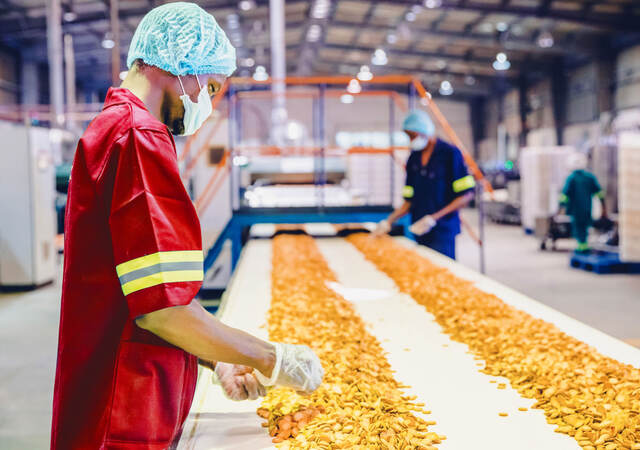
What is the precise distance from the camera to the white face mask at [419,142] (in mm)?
4793

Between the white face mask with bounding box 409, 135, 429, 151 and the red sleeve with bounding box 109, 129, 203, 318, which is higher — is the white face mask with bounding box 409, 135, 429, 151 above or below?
above

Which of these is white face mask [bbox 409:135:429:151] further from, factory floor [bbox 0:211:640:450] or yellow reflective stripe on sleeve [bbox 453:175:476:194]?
factory floor [bbox 0:211:640:450]

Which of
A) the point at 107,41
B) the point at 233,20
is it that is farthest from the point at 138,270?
the point at 107,41

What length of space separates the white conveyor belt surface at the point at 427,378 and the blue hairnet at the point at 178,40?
97cm

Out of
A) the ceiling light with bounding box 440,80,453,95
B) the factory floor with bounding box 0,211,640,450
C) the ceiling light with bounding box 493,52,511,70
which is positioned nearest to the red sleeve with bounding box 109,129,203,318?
the factory floor with bounding box 0,211,640,450

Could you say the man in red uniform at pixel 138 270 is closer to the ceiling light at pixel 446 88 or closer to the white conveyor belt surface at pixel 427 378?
Answer: the white conveyor belt surface at pixel 427 378

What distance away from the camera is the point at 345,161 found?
10070mm

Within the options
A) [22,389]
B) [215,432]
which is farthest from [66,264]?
[22,389]

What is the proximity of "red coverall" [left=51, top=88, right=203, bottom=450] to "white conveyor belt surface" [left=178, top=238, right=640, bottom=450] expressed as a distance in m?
0.41

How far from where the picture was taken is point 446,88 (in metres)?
25.5

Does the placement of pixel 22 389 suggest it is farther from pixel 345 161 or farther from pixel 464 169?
pixel 345 161

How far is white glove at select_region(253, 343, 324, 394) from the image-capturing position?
4.57 feet

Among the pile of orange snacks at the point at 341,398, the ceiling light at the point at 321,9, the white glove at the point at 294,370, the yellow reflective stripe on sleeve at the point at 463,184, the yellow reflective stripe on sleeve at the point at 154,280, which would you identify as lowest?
the pile of orange snacks at the point at 341,398

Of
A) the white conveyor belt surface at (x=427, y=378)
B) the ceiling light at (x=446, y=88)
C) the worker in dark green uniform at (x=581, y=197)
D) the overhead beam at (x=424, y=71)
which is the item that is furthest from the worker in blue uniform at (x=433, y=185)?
the ceiling light at (x=446, y=88)
